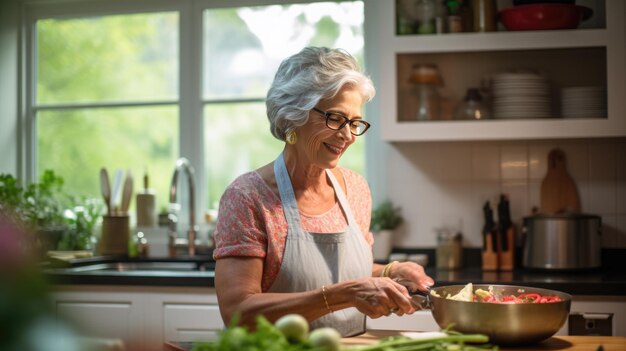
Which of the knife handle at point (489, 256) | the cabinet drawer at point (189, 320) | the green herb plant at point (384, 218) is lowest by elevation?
the cabinet drawer at point (189, 320)

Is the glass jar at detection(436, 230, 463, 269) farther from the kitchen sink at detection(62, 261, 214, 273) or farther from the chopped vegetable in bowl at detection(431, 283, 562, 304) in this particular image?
the chopped vegetable in bowl at detection(431, 283, 562, 304)

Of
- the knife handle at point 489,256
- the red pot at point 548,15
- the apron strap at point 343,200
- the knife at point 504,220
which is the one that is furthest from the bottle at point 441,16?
the apron strap at point 343,200

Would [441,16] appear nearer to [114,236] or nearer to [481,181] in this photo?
[481,181]

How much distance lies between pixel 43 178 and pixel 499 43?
2328 mm

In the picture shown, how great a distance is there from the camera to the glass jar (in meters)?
3.35

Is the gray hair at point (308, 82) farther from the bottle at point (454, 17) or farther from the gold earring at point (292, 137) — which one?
the bottle at point (454, 17)

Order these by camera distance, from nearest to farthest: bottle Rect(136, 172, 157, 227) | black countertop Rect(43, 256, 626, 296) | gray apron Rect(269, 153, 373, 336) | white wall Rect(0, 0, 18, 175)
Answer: gray apron Rect(269, 153, 373, 336), black countertop Rect(43, 256, 626, 296), bottle Rect(136, 172, 157, 227), white wall Rect(0, 0, 18, 175)

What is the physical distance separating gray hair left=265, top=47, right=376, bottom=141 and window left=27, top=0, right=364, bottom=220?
5.72ft

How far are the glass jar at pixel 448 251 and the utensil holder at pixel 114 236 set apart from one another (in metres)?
1.57

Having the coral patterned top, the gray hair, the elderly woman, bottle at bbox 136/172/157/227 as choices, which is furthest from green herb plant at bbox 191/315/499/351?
bottle at bbox 136/172/157/227

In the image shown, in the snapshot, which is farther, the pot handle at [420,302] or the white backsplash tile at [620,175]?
the white backsplash tile at [620,175]

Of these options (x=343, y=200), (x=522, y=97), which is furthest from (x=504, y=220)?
(x=343, y=200)

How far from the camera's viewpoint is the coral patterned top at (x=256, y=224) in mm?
1885

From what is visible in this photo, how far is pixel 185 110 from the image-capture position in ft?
12.9
